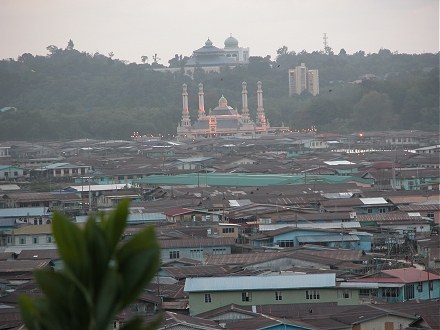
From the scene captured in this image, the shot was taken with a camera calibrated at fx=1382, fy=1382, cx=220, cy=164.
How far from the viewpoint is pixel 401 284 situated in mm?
11086

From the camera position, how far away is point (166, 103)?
64.9m

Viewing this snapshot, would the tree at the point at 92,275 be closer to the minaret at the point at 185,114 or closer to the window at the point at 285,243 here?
the window at the point at 285,243

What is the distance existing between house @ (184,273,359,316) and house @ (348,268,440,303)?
0.27 meters

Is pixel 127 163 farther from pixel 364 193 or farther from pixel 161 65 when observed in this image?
pixel 161 65

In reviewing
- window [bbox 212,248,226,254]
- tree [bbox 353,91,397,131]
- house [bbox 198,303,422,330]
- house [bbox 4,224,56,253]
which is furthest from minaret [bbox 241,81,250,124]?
house [bbox 198,303,422,330]

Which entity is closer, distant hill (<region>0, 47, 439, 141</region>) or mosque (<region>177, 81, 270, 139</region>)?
distant hill (<region>0, 47, 439, 141</region>)

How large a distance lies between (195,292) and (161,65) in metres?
71.8

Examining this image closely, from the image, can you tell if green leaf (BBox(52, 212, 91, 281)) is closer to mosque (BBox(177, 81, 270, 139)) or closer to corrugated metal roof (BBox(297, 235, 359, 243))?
corrugated metal roof (BBox(297, 235, 359, 243))

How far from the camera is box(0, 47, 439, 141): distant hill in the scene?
180 ft

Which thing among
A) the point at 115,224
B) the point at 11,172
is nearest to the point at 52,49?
the point at 11,172

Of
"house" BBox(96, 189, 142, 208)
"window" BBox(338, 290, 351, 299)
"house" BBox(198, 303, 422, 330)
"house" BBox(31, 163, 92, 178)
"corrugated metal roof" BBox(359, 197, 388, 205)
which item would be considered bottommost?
"house" BBox(31, 163, 92, 178)

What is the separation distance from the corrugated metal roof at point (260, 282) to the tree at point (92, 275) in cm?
832

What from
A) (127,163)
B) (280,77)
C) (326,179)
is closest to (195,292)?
(326,179)

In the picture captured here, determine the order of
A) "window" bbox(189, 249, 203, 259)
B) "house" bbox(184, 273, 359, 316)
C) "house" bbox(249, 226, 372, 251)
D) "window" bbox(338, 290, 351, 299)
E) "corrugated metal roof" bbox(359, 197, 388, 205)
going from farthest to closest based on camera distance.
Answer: "corrugated metal roof" bbox(359, 197, 388, 205) → "house" bbox(249, 226, 372, 251) → "window" bbox(189, 249, 203, 259) → "window" bbox(338, 290, 351, 299) → "house" bbox(184, 273, 359, 316)
